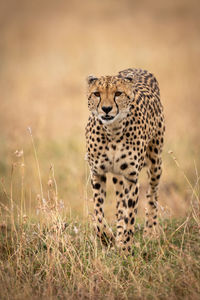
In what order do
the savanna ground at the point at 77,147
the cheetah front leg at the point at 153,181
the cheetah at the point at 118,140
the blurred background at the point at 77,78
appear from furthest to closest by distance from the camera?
the blurred background at the point at 77,78 → the cheetah front leg at the point at 153,181 → the cheetah at the point at 118,140 → the savanna ground at the point at 77,147

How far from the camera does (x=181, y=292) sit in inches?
131

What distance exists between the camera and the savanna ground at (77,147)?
3584 mm

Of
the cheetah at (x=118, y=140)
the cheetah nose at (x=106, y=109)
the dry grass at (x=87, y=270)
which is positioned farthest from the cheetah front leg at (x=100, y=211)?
the cheetah nose at (x=106, y=109)

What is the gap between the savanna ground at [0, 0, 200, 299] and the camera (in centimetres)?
358

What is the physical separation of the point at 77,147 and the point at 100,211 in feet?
13.2

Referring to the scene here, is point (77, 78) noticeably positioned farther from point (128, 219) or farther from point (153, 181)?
point (128, 219)

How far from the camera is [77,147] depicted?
335 inches

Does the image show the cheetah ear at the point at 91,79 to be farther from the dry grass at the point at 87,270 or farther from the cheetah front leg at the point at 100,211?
the dry grass at the point at 87,270

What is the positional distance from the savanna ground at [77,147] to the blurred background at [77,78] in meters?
0.03

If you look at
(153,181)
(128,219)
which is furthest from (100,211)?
(153,181)

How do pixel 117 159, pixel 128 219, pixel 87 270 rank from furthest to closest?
pixel 128 219 → pixel 117 159 → pixel 87 270

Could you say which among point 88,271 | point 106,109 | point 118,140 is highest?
point 106,109

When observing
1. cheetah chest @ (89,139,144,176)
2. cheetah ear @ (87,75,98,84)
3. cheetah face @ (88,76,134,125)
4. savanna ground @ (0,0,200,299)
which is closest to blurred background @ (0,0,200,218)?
savanna ground @ (0,0,200,299)

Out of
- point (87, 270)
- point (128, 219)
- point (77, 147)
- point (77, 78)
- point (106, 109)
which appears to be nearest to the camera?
point (87, 270)
